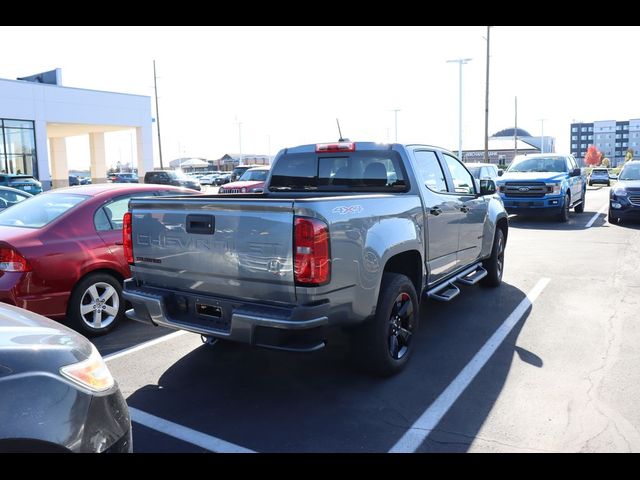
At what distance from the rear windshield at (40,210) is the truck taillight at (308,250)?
316 cm

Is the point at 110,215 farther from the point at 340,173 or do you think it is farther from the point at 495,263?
the point at 495,263

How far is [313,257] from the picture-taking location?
3490 mm

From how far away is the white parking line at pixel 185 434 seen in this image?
333cm

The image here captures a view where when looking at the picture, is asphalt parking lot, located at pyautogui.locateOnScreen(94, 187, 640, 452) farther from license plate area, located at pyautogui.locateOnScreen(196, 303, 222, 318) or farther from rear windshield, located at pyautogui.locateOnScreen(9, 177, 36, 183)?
rear windshield, located at pyautogui.locateOnScreen(9, 177, 36, 183)

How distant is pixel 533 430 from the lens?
11.4 ft

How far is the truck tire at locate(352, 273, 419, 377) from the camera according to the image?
4117 mm

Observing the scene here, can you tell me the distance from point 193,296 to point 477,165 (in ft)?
53.2

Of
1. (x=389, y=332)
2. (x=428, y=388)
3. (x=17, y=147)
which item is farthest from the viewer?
(x=17, y=147)

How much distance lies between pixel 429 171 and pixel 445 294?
4.08ft

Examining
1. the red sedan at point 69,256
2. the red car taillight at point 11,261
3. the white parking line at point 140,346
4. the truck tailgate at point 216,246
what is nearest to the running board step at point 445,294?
the truck tailgate at point 216,246

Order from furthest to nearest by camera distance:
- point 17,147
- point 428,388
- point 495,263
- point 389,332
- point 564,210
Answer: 1. point 17,147
2. point 564,210
3. point 495,263
4. point 389,332
5. point 428,388

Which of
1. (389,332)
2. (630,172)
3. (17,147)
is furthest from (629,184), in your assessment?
(17,147)

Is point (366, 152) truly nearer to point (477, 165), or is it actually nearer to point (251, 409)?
point (251, 409)

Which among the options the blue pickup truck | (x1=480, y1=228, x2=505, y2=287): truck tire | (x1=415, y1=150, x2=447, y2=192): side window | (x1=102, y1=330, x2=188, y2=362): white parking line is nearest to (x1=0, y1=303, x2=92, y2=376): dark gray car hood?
(x1=102, y1=330, x2=188, y2=362): white parking line
